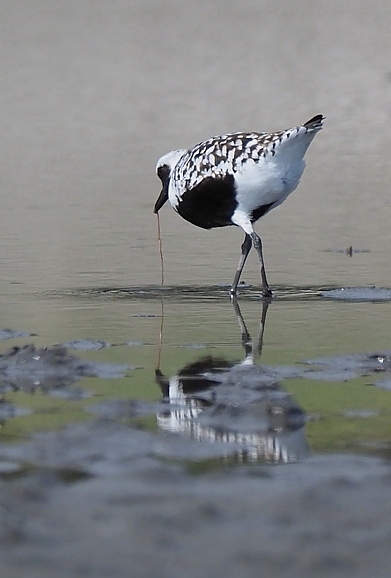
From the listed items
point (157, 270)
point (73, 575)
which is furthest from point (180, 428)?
point (157, 270)

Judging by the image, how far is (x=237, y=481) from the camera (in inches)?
179

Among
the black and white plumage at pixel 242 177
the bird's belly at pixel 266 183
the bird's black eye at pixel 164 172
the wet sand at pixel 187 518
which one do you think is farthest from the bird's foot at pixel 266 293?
the wet sand at pixel 187 518

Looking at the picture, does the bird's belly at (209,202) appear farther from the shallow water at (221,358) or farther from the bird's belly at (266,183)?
the shallow water at (221,358)

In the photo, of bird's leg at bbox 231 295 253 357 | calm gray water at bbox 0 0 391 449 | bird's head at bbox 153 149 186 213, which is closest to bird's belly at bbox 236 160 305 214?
calm gray water at bbox 0 0 391 449

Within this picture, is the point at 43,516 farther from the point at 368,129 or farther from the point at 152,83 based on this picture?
the point at 152,83

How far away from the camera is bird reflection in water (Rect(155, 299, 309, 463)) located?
5.01 m

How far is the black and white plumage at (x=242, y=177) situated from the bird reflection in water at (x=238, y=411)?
303 cm

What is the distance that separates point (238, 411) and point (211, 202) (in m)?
4.64

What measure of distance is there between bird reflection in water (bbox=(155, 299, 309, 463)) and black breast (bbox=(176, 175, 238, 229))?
3.29 m

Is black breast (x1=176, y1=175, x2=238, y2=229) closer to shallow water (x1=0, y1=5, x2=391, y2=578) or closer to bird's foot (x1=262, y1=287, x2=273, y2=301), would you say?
shallow water (x1=0, y1=5, x2=391, y2=578)

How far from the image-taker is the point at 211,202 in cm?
994

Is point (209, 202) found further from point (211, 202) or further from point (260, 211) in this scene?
point (260, 211)

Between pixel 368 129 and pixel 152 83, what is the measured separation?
11444mm

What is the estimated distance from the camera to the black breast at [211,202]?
9.70m
